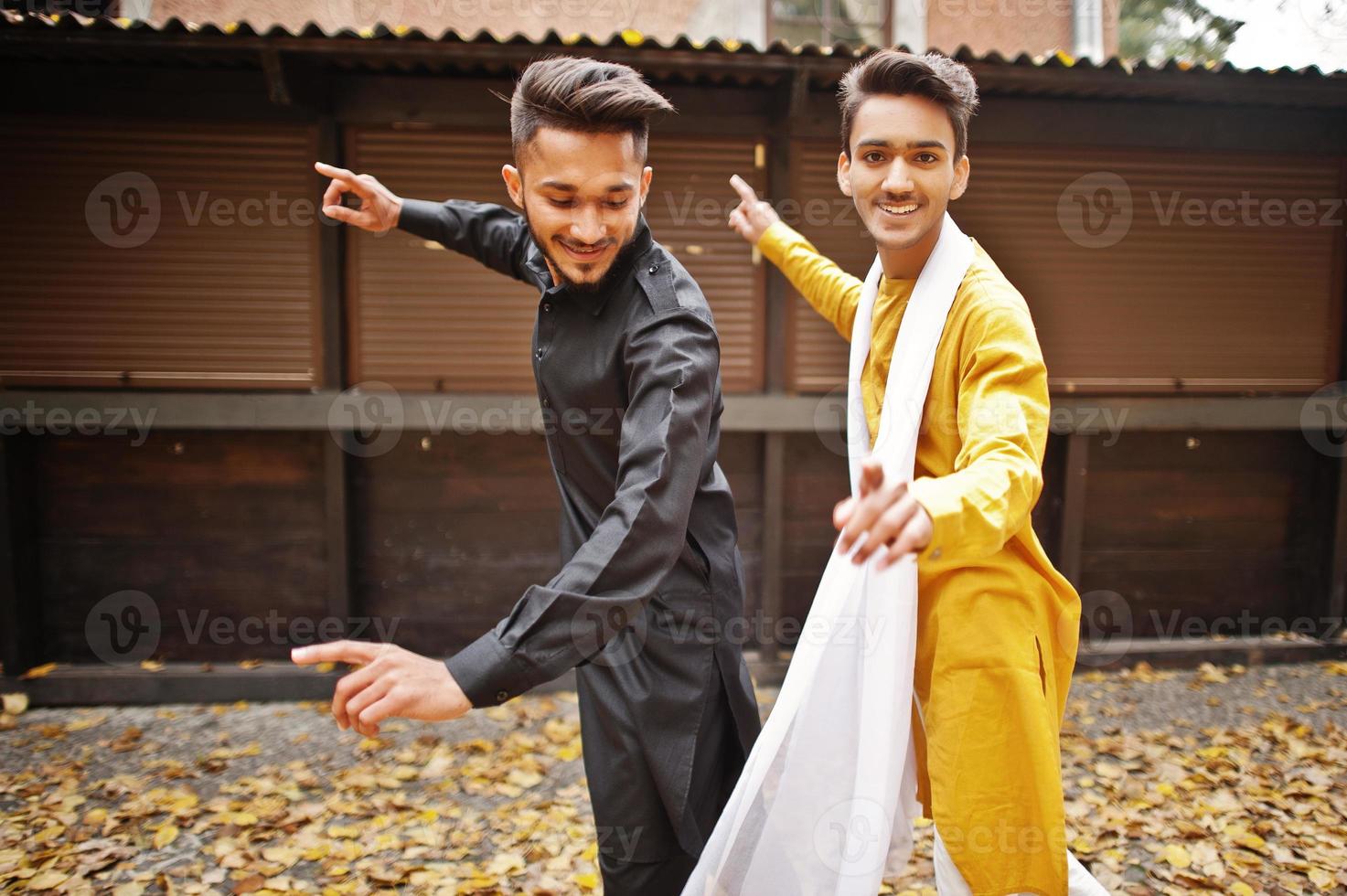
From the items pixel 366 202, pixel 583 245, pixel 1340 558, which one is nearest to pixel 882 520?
pixel 583 245

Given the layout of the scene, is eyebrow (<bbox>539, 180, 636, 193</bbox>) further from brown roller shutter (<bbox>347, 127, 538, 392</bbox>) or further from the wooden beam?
brown roller shutter (<bbox>347, 127, 538, 392</bbox>)

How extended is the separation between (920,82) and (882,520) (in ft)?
3.89

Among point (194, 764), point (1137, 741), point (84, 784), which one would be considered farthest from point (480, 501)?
point (1137, 741)

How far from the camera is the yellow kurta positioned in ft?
5.73

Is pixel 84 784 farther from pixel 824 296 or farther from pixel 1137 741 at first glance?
pixel 1137 741

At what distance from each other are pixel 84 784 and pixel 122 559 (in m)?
1.47

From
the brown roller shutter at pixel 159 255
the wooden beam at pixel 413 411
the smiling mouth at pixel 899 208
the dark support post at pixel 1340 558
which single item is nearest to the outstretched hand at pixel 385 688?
the smiling mouth at pixel 899 208

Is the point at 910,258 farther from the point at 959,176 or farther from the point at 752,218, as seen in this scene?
the point at 752,218

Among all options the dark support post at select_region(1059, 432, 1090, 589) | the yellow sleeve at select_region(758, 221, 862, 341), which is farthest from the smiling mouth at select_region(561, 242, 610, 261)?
the dark support post at select_region(1059, 432, 1090, 589)

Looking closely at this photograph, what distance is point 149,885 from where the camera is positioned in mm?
3125

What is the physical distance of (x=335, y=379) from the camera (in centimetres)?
468

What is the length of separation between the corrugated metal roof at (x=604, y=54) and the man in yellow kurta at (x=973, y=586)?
236cm

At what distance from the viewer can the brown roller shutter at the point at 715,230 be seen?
4.75 metres

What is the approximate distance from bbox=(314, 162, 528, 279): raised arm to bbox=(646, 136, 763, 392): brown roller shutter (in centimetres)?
223
